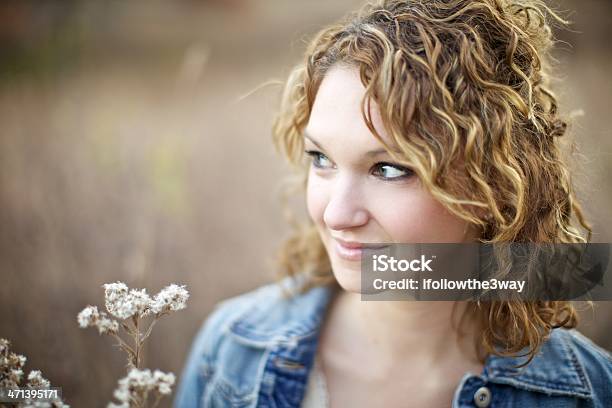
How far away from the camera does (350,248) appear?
121 centimetres

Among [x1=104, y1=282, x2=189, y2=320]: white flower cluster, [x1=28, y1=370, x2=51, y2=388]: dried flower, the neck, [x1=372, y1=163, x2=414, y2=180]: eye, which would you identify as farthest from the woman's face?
[x1=28, y1=370, x2=51, y2=388]: dried flower

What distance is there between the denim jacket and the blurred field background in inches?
16.1

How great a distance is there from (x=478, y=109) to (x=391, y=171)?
9.5 inches

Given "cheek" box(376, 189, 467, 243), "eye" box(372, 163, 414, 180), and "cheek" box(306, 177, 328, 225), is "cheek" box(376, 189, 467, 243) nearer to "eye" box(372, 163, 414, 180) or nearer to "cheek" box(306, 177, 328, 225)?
"eye" box(372, 163, 414, 180)

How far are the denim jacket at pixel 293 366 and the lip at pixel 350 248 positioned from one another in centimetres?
40

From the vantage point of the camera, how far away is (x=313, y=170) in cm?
129

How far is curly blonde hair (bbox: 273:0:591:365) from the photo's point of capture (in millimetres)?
1081

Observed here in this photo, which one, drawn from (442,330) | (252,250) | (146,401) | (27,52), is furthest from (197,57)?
(146,401)

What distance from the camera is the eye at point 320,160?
1.27 m

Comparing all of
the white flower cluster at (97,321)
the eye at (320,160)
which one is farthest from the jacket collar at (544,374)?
the white flower cluster at (97,321)

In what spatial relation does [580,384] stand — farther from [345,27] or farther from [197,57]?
[197,57]

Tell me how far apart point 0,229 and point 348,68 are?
1622mm

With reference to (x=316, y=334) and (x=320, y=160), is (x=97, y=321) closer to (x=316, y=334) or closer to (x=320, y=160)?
(x=320, y=160)

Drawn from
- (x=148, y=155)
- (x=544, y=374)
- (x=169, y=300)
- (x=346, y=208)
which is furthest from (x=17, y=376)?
(x=148, y=155)
